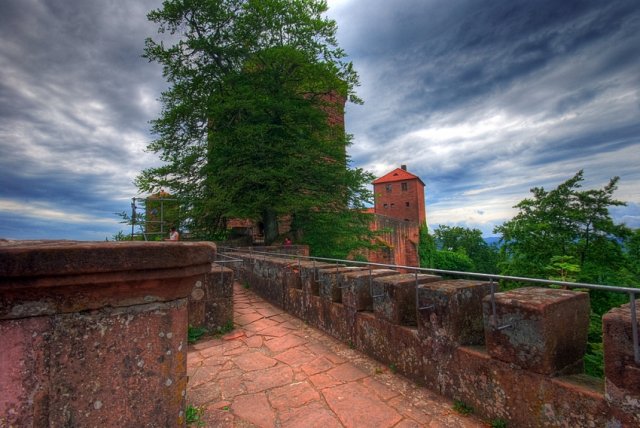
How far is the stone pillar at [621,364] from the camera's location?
1468 mm

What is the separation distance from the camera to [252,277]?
7059mm

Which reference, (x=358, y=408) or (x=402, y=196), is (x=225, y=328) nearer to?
(x=358, y=408)

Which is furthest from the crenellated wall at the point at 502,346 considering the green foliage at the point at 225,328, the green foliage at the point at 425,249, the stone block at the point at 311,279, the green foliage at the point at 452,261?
the green foliage at the point at 452,261

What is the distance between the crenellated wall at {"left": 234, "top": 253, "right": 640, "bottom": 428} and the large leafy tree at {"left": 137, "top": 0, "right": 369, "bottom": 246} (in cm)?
968

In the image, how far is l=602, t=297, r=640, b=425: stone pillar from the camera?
147 cm

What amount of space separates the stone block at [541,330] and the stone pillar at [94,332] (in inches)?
73.8

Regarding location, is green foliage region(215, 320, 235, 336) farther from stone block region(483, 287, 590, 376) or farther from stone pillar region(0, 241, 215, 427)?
stone block region(483, 287, 590, 376)

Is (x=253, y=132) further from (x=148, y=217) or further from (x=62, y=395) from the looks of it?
(x=62, y=395)

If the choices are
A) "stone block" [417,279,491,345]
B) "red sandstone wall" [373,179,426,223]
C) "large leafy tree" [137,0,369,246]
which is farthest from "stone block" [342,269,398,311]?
"red sandstone wall" [373,179,426,223]

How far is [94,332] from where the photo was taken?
1.06 meters

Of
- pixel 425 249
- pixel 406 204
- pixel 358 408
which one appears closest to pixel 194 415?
pixel 358 408

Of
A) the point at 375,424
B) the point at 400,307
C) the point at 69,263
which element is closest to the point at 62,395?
the point at 69,263

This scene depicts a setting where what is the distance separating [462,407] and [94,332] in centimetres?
238

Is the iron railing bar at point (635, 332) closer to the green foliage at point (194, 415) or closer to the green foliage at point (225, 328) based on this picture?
the green foliage at point (194, 415)
